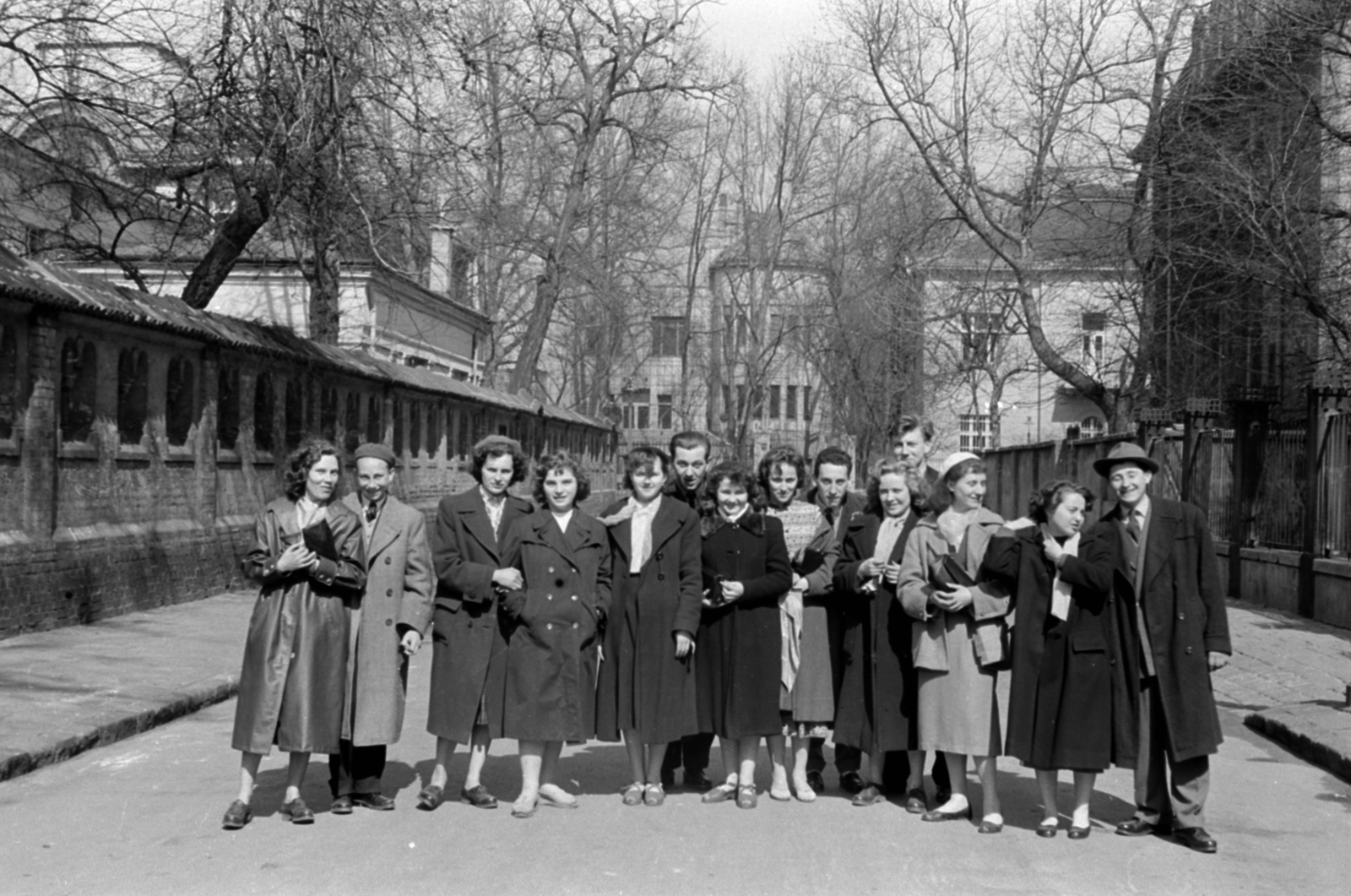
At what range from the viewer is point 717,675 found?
7.85m

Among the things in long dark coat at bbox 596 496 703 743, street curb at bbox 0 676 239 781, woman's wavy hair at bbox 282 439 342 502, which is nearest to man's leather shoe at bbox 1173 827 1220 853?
long dark coat at bbox 596 496 703 743

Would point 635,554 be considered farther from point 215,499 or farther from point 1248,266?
point 1248,266

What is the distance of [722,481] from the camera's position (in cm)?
799

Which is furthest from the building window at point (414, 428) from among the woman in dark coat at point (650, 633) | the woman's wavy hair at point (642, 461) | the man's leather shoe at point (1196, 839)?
the man's leather shoe at point (1196, 839)

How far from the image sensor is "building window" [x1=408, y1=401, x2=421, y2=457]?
3039 centimetres

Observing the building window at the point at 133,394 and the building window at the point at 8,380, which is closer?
the building window at the point at 8,380

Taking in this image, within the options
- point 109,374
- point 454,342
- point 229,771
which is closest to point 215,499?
point 109,374

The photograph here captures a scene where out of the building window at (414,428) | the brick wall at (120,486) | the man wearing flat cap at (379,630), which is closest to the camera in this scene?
the man wearing flat cap at (379,630)

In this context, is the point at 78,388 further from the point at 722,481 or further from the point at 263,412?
the point at 722,481

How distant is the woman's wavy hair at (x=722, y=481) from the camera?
798 centimetres

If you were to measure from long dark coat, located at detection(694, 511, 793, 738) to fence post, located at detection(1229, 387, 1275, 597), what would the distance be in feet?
45.6

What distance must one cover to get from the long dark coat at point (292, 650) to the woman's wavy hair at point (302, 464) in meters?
0.11

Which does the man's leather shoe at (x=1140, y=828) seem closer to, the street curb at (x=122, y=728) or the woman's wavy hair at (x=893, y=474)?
the woman's wavy hair at (x=893, y=474)

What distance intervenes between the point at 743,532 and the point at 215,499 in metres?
13.1
